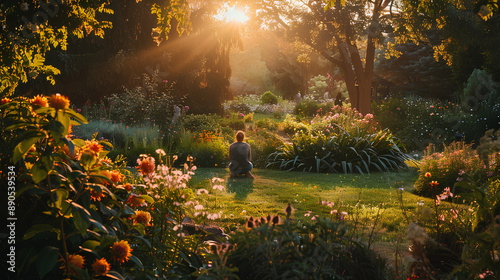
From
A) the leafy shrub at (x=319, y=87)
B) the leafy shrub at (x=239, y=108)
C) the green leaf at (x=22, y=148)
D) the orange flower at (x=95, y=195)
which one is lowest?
the orange flower at (x=95, y=195)

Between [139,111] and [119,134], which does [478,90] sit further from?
[119,134]

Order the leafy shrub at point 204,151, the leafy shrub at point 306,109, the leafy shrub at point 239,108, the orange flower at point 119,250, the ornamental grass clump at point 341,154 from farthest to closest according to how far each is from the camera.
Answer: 1. the leafy shrub at point 239,108
2. the leafy shrub at point 306,109
3. the leafy shrub at point 204,151
4. the ornamental grass clump at point 341,154
5. the orange flower at point 119,250

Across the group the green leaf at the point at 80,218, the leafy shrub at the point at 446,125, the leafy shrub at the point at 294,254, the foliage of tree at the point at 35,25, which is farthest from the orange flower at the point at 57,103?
the leafy shrub at the point at 446,125

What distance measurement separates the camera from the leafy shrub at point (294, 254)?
2.29 m

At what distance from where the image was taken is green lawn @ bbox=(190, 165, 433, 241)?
5879mm

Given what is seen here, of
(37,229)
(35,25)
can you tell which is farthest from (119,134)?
(37,229)

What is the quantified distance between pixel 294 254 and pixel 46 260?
4.46ft

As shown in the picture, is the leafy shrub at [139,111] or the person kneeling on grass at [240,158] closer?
the person kneeling on grass at [240,158]

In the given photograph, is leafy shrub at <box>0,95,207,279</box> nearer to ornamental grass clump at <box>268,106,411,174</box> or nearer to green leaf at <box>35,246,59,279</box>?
green leaf at <box>35,246,59,279</box>

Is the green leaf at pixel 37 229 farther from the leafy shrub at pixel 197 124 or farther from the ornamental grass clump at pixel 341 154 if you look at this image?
the leafy shrub at pixel 197 124

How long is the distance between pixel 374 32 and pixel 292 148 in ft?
31.4

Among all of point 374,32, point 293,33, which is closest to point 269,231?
point 374,32

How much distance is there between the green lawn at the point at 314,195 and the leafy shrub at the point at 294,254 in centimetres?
201

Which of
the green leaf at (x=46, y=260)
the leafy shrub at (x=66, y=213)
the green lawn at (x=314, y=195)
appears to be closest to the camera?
the green leaf at (x=46, y=260)
